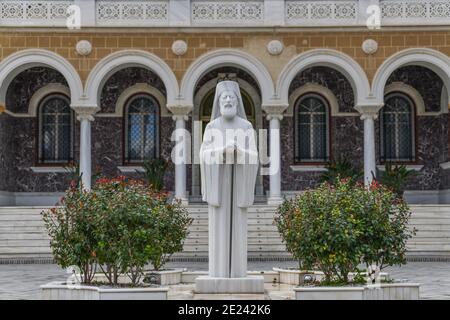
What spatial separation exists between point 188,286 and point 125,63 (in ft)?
40.3

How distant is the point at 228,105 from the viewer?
34.6 feet

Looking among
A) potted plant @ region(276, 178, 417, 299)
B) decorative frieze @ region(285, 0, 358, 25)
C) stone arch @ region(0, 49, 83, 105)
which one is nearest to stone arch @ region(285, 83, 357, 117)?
decorative frieze @ region(285, 0, 358, 25)

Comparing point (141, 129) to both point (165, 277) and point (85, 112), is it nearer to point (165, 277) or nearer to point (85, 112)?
point (85, 112)

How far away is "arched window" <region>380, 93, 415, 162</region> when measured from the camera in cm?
2566

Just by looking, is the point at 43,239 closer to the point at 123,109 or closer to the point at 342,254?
the point at 123,109

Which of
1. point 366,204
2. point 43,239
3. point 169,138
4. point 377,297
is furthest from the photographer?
point 169,138

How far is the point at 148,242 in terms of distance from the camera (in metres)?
10.3

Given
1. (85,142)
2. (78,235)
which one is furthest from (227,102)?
(85,142)

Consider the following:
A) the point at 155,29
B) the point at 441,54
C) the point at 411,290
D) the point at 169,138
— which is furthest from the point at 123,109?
the point at 411,290

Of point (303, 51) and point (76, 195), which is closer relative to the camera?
point (76, 195)

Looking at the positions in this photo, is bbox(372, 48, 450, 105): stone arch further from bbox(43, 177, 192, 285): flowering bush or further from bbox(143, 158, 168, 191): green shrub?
bbox(43, 177, 192, 285): flowering bush

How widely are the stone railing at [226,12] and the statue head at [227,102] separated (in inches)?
496

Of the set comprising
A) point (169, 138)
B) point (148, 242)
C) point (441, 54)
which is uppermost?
point (441, 54)

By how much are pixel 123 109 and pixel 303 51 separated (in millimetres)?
6074
